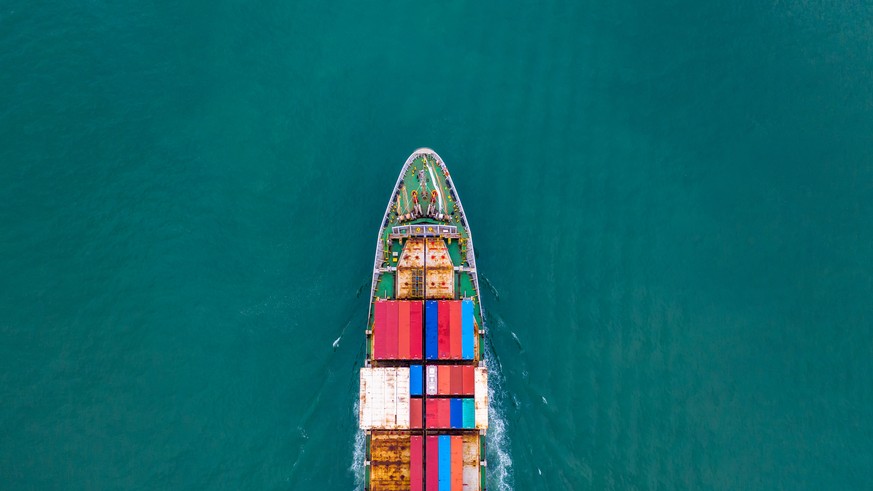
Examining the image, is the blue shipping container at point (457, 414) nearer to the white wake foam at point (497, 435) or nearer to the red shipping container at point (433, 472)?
the red shipping container at point (433, 472)

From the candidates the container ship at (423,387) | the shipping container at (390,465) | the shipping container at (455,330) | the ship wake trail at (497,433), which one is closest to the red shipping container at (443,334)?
the container ship at (423,387)

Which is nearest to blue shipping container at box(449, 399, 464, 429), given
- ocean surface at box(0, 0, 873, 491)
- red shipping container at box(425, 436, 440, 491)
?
red shipping container at box(425, 436, 440, 491)

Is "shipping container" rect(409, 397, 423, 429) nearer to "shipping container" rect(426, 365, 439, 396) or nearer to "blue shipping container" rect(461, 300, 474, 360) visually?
"shipping container" rect(426, 365, 439, 396)

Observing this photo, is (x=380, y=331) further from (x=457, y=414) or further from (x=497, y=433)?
(x=497, y=433)

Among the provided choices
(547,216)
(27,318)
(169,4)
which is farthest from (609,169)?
(27,318)

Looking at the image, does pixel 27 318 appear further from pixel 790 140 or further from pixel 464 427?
pixel 790 140

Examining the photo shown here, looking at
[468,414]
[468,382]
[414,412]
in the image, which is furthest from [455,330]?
[414,412]
